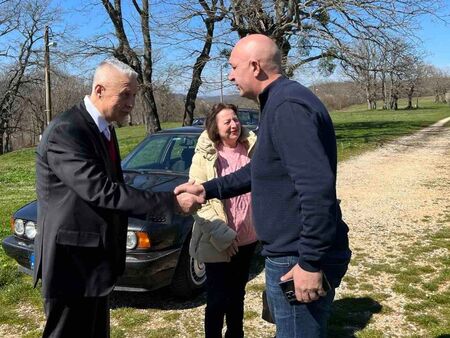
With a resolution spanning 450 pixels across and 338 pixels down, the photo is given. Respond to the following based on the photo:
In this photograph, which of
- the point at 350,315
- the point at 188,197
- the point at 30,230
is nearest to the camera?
the point at 188,197

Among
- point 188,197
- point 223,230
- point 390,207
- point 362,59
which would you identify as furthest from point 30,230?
point 362,59

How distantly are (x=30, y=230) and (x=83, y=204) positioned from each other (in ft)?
8.10

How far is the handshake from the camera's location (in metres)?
2.85

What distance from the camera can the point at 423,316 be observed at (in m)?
4.47

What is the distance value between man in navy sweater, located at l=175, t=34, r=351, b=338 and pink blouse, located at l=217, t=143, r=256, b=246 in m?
1.12

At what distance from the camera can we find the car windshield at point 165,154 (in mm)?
5641

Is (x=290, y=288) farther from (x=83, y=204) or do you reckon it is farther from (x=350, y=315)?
(x=350, y=315)

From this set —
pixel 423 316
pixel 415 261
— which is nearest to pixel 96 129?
pixel 423 316

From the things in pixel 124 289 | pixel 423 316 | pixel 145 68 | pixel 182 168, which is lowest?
pixel 423 316

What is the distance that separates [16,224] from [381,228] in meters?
5.45

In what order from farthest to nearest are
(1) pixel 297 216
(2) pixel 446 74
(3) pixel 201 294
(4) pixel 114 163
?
1. (2) pixel 446 74
2. (3) pixel 201 294
3. (4) pixel 114 163
4. (1) pixel 297 216

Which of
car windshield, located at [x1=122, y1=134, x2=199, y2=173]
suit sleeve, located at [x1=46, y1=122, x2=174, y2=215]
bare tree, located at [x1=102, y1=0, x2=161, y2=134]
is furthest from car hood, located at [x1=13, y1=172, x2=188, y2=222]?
bare tree, located at [x1=102, y1=0, x2=161, y2=134]

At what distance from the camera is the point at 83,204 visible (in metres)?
2.51

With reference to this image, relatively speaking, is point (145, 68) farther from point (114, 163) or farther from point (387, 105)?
point (387, 105)
